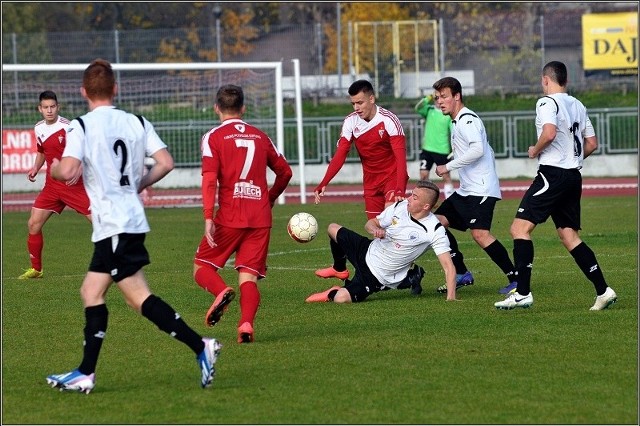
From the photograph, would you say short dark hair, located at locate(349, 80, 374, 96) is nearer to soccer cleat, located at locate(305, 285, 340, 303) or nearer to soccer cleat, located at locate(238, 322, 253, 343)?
soccer cleat, located at locate(305, 285, 340, 303)

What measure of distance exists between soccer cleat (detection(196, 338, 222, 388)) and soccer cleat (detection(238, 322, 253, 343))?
1544mm

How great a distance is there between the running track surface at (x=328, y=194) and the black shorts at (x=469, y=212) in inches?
611

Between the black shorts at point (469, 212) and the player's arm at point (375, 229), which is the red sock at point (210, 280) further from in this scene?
the black shorts at point (469, 212)

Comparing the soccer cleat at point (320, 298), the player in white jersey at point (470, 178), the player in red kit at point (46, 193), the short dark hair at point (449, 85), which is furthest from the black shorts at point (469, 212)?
the player in red kit at point (46, 193)

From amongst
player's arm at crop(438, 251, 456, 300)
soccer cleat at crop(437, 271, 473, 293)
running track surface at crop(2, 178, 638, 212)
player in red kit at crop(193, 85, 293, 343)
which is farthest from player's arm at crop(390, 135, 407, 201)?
running track surface at crop(2, 178, 638, 212)

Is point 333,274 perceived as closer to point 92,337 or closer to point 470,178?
point 470,178

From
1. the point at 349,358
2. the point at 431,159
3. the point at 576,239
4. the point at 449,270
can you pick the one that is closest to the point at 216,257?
the point at 349,358

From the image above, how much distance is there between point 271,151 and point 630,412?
363cm

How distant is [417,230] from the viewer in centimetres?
1095

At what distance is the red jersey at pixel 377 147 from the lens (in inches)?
480

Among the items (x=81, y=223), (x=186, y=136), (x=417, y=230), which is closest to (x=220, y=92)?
(x=417, y=230)

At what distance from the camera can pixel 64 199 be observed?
13.7m

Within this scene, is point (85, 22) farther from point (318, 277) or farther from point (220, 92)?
point (220, 92)

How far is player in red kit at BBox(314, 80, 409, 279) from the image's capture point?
12117 mm
